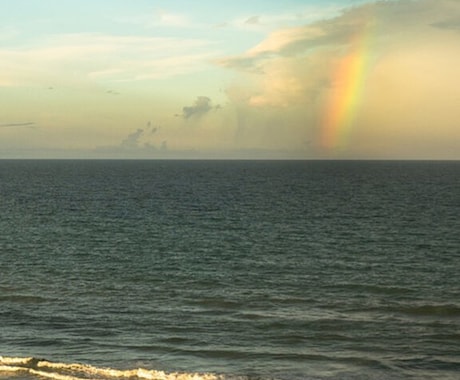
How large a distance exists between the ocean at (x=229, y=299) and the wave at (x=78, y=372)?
8cm

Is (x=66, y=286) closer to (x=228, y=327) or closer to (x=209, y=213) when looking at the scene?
(x=228, y=327)

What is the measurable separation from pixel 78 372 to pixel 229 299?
46.1 ft

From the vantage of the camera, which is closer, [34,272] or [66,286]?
[66,286]

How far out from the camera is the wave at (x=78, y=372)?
78.0 ft

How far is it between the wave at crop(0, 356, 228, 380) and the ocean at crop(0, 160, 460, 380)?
0.26ft

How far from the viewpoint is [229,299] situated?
122 feet

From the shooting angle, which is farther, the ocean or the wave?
the ocean

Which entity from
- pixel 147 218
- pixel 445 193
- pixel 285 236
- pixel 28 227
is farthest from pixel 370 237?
pixel 445 193

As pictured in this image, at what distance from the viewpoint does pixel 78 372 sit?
2425 centimetres

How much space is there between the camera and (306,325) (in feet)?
104

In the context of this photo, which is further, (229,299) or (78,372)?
(229,299)

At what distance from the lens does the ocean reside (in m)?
26.0

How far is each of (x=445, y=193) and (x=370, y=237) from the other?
6941 centimetres

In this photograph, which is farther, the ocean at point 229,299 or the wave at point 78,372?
the ocean at point 229,299
